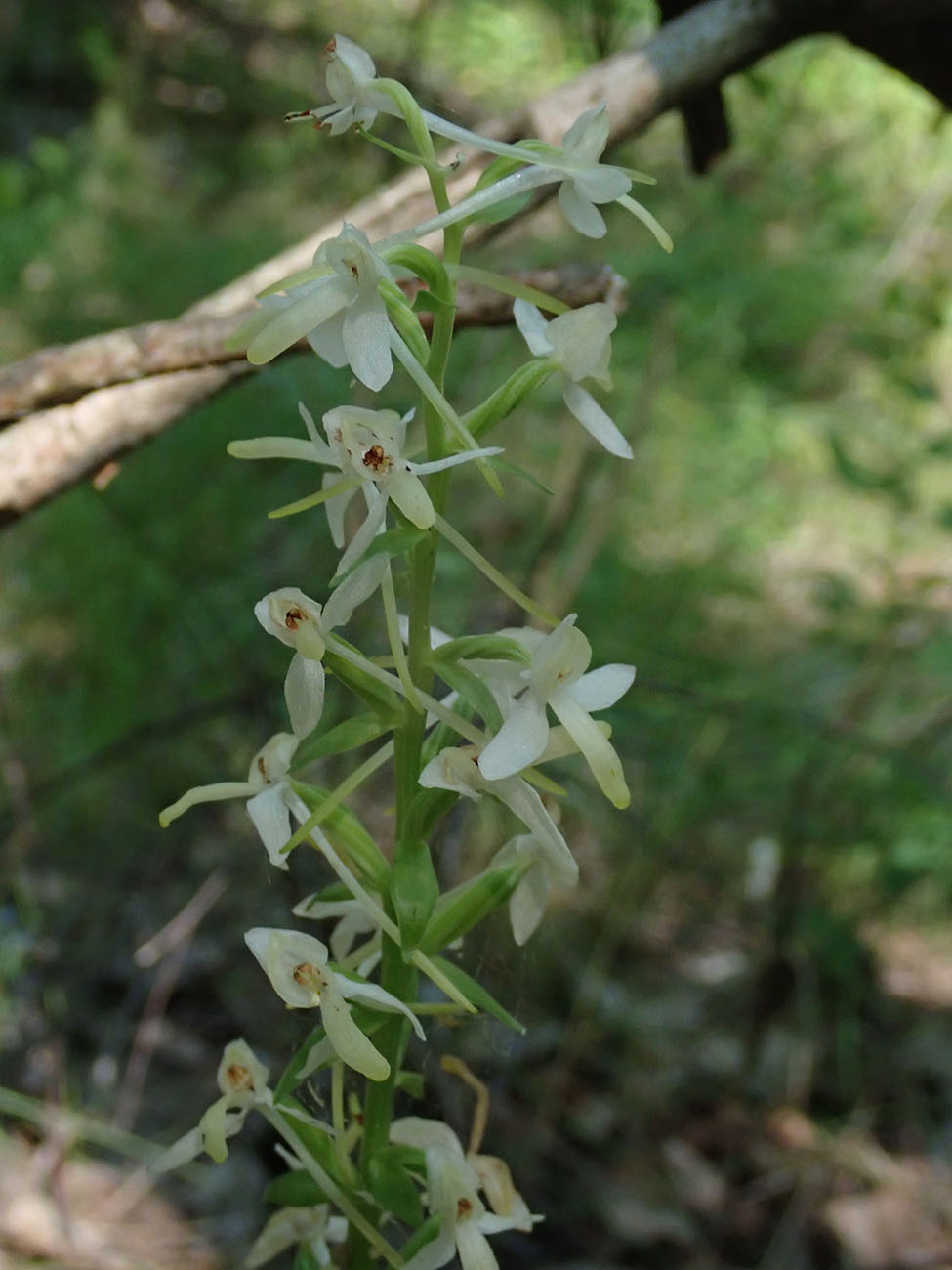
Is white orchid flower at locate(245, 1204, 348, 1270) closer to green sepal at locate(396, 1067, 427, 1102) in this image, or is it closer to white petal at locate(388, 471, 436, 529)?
green sepal at locate(396, 1067, 427, 1102)

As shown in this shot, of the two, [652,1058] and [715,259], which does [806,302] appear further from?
[652,1058]

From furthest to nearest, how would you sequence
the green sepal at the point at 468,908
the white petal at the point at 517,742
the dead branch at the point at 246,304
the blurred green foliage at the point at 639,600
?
the blurred green foliage at the point at 639,600, the dead branch at the point at 246,304, the green sepal at the point at 468,908, the white petal at the point at 517,742

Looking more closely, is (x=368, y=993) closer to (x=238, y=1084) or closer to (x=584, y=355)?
(x=238, y=1084)

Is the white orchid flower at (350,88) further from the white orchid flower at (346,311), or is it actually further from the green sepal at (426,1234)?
the green sepal at (426,1234)

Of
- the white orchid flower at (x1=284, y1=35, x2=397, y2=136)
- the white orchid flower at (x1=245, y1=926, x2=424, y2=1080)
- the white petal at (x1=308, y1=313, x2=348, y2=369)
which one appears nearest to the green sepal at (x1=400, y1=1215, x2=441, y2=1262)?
the white orchid flower at (x1=245, y1=926, x2=424, y2=1080)

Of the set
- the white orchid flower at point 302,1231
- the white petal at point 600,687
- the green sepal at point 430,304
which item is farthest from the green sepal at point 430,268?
the white orchid flower at point 302,1231

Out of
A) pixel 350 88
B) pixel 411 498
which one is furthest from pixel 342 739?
pixel 350 88

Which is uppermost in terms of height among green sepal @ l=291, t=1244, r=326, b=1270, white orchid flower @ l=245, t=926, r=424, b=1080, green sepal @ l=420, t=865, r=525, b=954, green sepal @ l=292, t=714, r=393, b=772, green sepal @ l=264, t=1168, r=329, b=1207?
green sepal @ l=292, t=714, r=393, b=772
